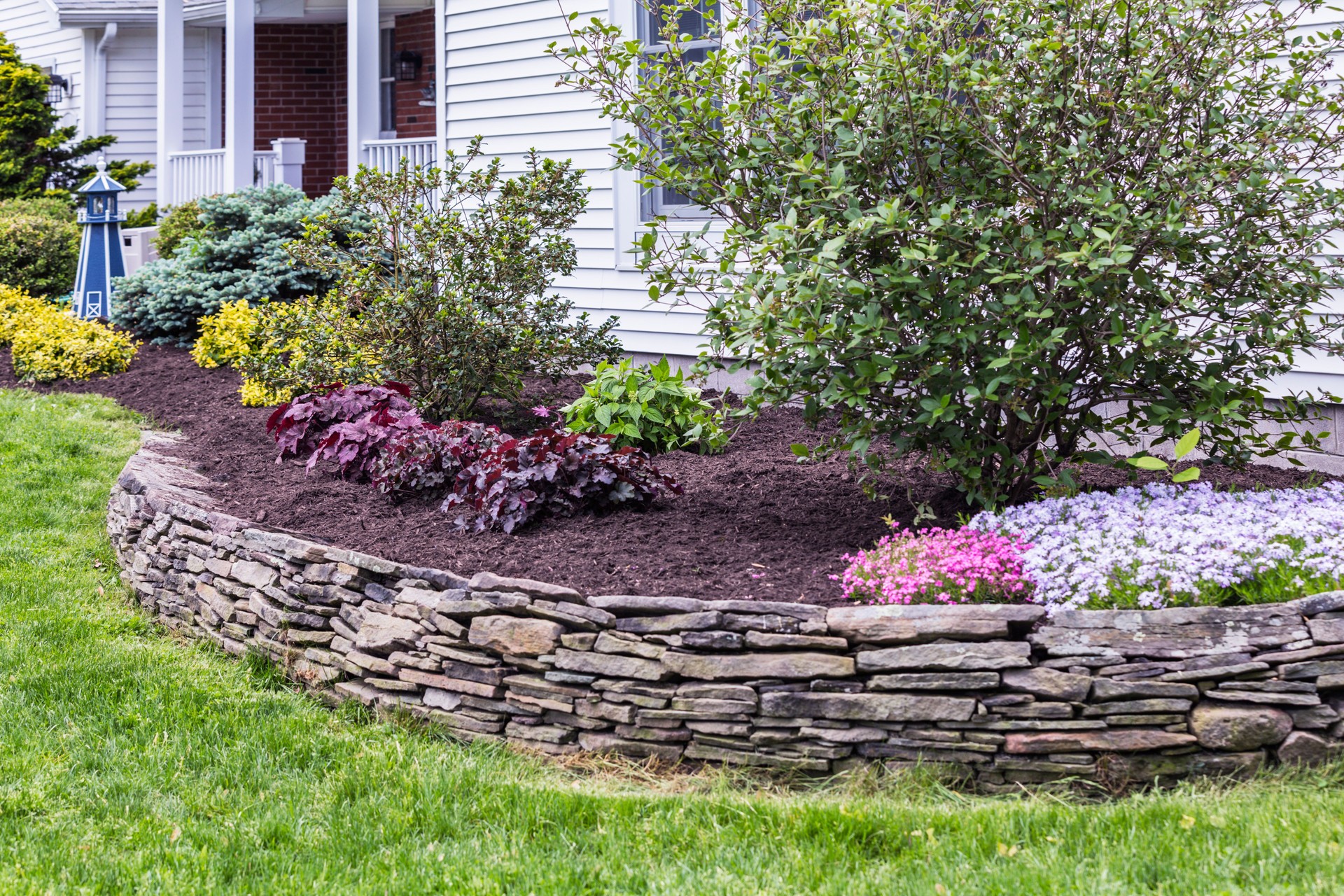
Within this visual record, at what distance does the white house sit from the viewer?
329 inches

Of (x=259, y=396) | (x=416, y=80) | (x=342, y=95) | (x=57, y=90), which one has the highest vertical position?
(x=57, y=90)

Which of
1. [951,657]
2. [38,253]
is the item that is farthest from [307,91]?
[951,657]

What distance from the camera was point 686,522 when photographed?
473 cm

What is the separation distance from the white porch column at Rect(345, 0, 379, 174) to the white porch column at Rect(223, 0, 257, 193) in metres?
2.08

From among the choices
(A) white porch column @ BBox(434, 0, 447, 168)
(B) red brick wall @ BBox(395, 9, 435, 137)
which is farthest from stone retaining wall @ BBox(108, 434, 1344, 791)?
(B) red brick wall @ BBox(395, 9, 435, 137)

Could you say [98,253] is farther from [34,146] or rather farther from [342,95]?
[342,95]

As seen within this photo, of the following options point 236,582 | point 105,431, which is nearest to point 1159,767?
point 236,582

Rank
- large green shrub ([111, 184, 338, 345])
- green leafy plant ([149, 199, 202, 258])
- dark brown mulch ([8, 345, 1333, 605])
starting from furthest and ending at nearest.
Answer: green leafy plant ([149, 199, 202, 258]) → large green shrub ([111, 184, 338, 345]) → dark brown mulch ([8, 345, 1333, 605])

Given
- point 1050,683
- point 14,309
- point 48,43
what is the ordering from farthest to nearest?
point 48,43 → point 14,309 → point 1050,683

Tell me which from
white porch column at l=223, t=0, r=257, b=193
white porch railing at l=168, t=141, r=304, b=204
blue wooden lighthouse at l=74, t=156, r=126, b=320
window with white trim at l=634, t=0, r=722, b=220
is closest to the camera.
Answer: window with white trim at l=634, t=0, r=722, b=220

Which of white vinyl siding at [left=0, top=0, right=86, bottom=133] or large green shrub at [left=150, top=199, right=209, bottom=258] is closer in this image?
large green shrub at [left=150, top=199, right=209, bottom=258]

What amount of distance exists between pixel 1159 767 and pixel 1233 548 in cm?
76

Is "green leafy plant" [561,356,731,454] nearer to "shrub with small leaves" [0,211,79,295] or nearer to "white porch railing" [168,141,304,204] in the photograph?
"white porch railing" [168,141,304,204]

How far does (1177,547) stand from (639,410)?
8.87 feet
